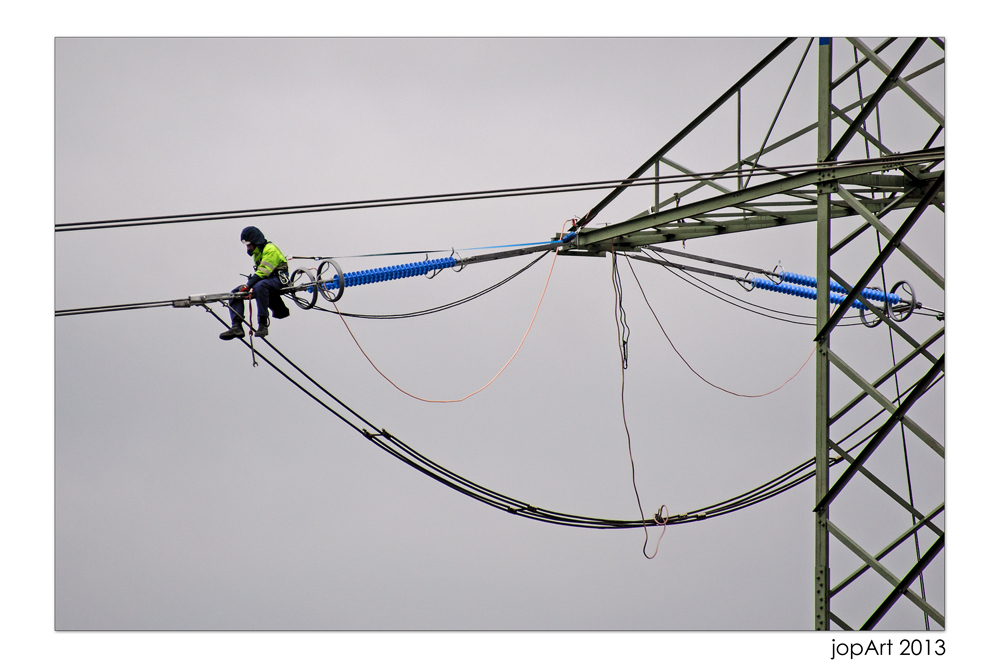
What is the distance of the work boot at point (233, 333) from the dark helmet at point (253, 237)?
0.82m

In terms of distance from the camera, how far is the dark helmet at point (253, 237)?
27.7 ft

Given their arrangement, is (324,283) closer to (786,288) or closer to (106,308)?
(106,308)

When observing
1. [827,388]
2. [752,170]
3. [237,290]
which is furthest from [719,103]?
[237,290]

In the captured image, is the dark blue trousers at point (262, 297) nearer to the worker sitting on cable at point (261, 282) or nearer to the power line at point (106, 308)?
the worker sitting on cable at point (261, 282)

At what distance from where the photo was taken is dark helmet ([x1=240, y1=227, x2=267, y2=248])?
8445mm

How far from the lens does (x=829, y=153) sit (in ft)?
24.4

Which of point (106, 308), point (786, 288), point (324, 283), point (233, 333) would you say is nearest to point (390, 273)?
point (324, 283)

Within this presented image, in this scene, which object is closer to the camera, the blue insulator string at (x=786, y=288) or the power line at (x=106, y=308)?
the power line at (x=106, y=308)

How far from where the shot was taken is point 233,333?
328 inches

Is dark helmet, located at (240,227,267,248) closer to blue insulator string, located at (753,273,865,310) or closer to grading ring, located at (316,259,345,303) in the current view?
grading ring, located at (316,259,345,303)

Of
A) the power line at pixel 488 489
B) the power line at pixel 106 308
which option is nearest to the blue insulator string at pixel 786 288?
the power line at pixel 488 489

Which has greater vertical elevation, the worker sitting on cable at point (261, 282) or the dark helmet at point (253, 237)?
the dark helmet at point (253, 237)

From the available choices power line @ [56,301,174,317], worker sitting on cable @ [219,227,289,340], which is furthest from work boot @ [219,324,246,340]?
power line @ [56,301,174,317]

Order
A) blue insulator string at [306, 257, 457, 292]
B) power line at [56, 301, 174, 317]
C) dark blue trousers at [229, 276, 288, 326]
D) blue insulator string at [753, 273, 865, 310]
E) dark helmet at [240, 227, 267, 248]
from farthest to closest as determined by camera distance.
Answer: blue insulator string at [753, 273, 865, 310] < dark helmet at [240, 227, 267, 248] < dark blue trousers at [229, 276, 288, 326] < blue insulator string at [306, 257, 457, 292] < power line at [56, 301, 174, 317]
